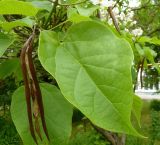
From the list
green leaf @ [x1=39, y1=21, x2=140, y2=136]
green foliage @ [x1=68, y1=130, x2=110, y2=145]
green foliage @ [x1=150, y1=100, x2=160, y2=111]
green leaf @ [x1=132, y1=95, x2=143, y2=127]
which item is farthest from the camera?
green foliage @ [x1=150, y1=100, x2=160, y2=111]

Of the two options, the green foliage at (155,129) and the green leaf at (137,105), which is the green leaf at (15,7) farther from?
the green foliage at (155,129)

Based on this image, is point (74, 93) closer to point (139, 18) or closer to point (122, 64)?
point (122, 64)

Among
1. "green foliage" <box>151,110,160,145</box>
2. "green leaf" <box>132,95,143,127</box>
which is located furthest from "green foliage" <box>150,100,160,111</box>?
"green leaf" <box>132,95,143,127</box>

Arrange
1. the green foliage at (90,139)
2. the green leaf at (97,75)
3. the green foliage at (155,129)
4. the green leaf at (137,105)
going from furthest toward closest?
the green foliage at (155,129), the green foliage at (90,139), the green leaf at (137,105), the green leaf at (97,75)

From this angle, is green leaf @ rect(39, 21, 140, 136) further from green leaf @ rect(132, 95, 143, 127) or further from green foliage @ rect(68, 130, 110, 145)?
green foliage @ rect(68, 130, 110, 145)

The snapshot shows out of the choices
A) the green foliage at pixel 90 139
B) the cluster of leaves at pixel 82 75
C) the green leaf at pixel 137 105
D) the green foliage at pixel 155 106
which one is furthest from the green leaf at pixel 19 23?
the green foliage at pixel 155 106
